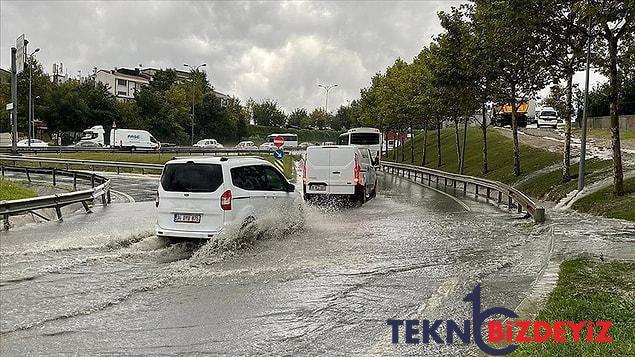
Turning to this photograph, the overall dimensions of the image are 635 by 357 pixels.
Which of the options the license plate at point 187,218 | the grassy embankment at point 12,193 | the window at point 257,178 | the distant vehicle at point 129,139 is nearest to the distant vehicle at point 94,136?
the distant vehicle at point 129,139

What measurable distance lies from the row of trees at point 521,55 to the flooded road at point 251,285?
5820 millimetres

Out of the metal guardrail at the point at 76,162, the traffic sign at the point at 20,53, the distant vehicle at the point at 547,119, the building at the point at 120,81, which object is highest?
the building at the point at 120,81

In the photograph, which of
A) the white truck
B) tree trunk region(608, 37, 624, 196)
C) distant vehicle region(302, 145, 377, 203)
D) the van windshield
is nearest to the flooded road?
distant vehicle region(302, 145, 377, 203)

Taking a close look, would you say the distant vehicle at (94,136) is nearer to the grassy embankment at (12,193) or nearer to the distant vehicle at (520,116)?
the distant vehicle at (520,116)

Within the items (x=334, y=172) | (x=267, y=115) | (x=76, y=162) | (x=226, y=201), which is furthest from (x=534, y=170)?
(x=267, y=115)

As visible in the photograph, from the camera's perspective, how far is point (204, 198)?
36.0 ft

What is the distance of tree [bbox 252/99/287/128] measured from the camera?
137m

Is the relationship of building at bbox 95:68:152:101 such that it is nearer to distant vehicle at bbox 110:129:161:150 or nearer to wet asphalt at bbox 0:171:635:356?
distant vehicle at bbox 110:129:161:150

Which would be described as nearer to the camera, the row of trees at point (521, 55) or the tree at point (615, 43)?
the tree at point (615, 43)

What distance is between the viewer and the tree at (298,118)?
146 meters

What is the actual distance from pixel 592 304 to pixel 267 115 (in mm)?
131950

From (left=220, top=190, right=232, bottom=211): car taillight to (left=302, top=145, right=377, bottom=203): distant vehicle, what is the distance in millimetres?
8467

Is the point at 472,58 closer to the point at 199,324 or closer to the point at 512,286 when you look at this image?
the point at 512,286

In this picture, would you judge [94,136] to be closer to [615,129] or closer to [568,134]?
[568,134]
